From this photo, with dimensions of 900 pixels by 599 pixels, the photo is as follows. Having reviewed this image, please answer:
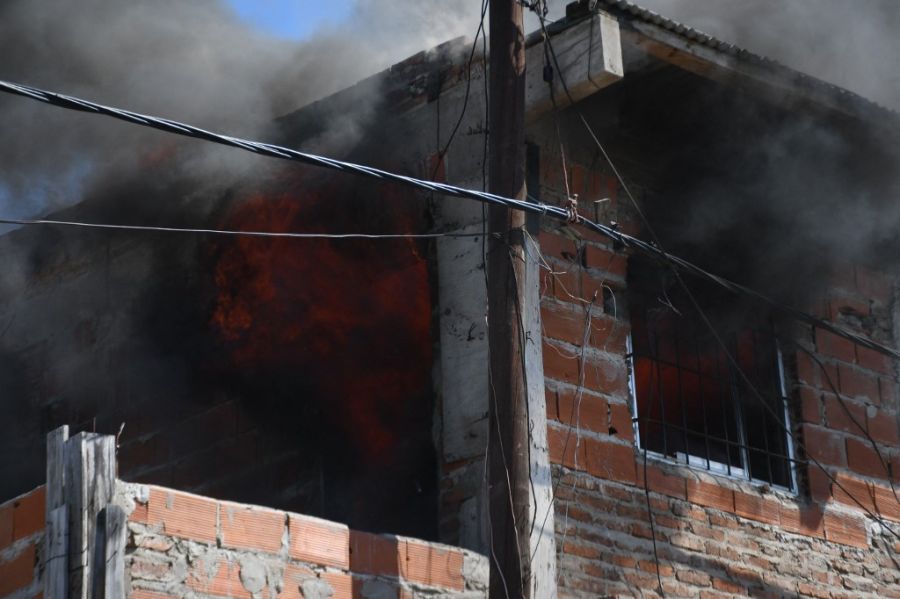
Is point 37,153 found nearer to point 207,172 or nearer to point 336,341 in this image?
point 207,172

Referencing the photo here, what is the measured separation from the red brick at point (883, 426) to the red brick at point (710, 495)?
58.4 inches

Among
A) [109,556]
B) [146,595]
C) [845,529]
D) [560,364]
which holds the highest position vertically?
[560,364]

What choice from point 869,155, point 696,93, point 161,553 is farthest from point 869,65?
point 161,553

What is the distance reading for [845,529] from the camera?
9.29 m

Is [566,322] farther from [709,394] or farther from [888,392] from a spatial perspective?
[888,392]

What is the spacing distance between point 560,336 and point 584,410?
428 mm

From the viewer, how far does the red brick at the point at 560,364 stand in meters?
8.14

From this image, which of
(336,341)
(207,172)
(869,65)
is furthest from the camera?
(869,65)

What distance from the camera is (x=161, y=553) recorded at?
6.32m

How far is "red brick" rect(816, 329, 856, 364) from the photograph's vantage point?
983 cm

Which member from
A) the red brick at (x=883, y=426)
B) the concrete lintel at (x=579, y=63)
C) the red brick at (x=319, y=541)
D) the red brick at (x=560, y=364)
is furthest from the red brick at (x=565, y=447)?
the red brick at (x=883, y=426)

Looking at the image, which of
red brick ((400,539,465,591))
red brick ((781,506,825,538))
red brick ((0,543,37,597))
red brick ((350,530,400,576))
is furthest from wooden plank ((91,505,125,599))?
red brick ((781,506,825,538))

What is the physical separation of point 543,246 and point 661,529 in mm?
1702

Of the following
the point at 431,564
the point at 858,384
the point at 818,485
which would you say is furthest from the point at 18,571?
the point at 858,384
